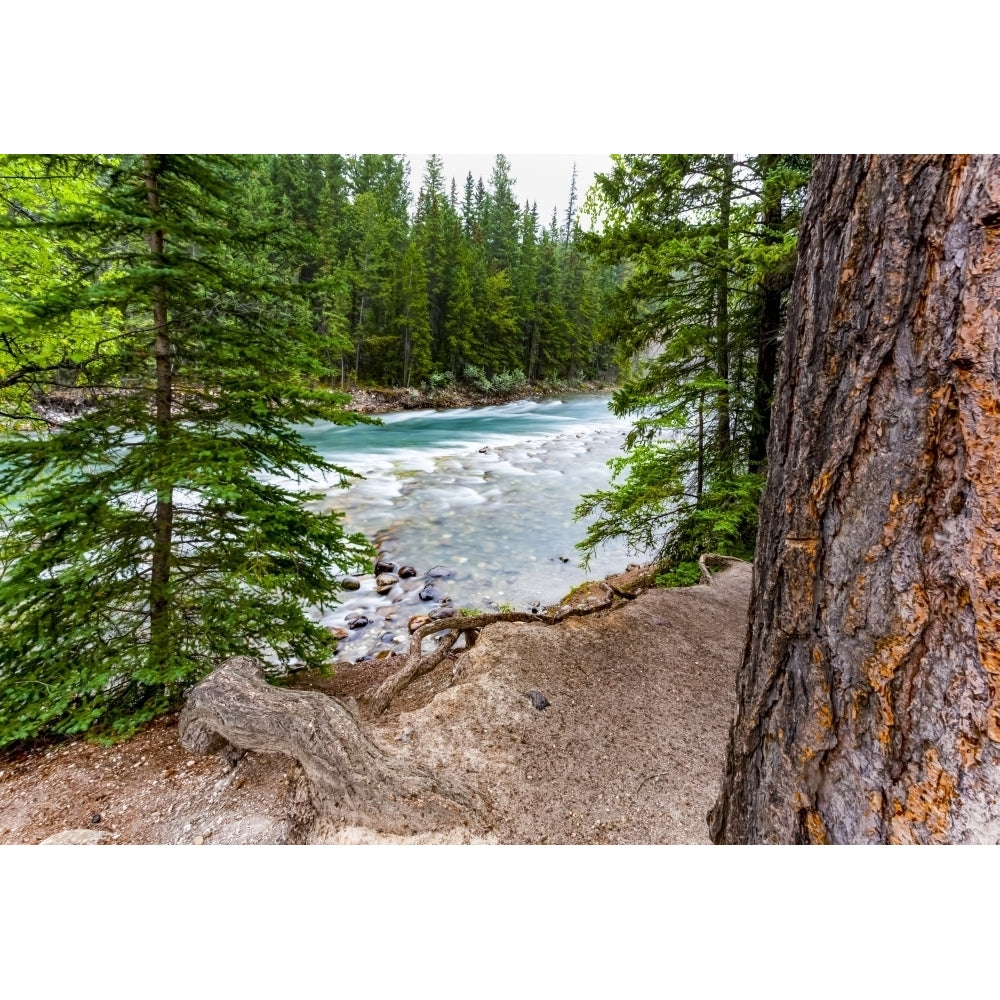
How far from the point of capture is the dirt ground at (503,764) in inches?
66.0

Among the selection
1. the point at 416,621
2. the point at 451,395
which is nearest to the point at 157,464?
the point at 416,621

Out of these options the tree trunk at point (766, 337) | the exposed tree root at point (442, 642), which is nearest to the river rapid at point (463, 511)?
the exposed tree root at point (442, 642)

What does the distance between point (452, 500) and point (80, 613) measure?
6411 millimetres

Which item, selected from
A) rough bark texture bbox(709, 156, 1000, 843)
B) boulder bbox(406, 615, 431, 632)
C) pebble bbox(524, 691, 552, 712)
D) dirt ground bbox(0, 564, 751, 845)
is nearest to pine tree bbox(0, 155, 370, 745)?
dirt ground bbox(0, 564, 751, 845)

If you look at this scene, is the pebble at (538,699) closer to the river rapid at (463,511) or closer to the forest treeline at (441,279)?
the river rapid at (463,511)

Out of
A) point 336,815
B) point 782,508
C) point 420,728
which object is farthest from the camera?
point 420,728

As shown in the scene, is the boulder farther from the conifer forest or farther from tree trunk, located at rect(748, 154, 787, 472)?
tree trunk, located at rect(748, 154, 787, 472)

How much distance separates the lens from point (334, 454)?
34.1ft

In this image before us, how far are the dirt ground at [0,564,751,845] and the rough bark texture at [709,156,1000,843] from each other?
105 cm

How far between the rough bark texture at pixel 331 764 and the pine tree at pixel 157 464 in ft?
2.01

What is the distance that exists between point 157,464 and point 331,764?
1664mm

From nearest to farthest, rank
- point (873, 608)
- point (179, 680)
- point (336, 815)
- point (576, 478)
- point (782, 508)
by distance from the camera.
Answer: point (873, 608), point (782, 508), point (336, 815), point (179, 680), point (576, 478)
